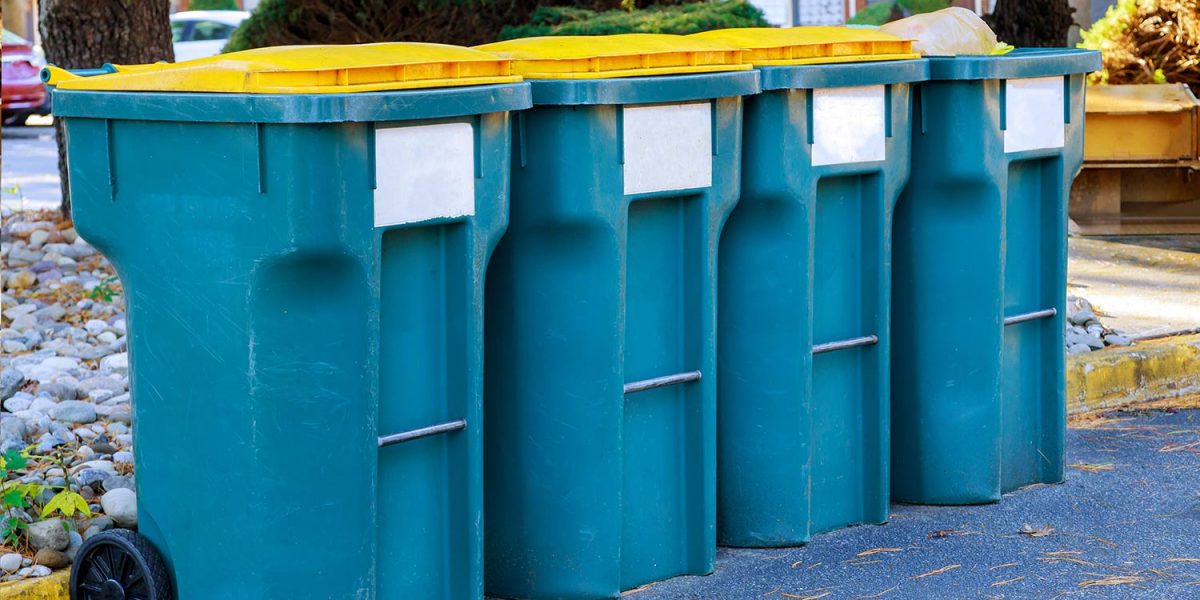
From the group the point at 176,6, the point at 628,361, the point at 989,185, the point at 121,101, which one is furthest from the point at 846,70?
the point at 176,6

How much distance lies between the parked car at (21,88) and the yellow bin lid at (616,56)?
63.0 ft

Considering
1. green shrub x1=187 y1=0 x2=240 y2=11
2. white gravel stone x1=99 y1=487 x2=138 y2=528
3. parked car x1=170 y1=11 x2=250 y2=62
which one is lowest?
white gravel stone x1=99 y1=487 x2=138 y2=528

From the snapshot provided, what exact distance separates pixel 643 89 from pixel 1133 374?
354 cm

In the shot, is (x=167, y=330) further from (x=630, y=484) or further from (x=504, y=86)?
(x=630, y=484)

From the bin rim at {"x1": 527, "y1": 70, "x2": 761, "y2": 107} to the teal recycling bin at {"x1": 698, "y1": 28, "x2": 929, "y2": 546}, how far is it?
0.67 ft

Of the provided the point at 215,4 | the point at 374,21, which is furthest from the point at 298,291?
the point at 215,4

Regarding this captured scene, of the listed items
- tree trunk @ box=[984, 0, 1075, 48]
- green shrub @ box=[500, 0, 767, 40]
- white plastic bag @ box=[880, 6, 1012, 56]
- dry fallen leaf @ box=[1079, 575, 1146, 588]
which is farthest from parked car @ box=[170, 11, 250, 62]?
dry fallen leaf @ box=[1079, 575, 1146, 588]

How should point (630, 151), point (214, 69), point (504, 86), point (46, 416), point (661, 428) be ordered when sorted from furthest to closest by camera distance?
1. point (46, 416)
2. point (661, 428)
3. point (630, 151)
4. point (504, 86)
5. point (214, 69)

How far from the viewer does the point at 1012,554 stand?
185 inches

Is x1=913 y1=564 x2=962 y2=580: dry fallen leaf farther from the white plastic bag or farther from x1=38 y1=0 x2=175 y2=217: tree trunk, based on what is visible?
x1=38 y1=0 x2=175 y2=217: tree trunk

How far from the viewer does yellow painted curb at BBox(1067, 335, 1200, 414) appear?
659 cm

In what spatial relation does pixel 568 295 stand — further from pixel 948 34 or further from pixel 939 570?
pixel 948 34

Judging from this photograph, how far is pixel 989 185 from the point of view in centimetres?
495

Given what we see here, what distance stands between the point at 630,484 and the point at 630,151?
2.88 ft
